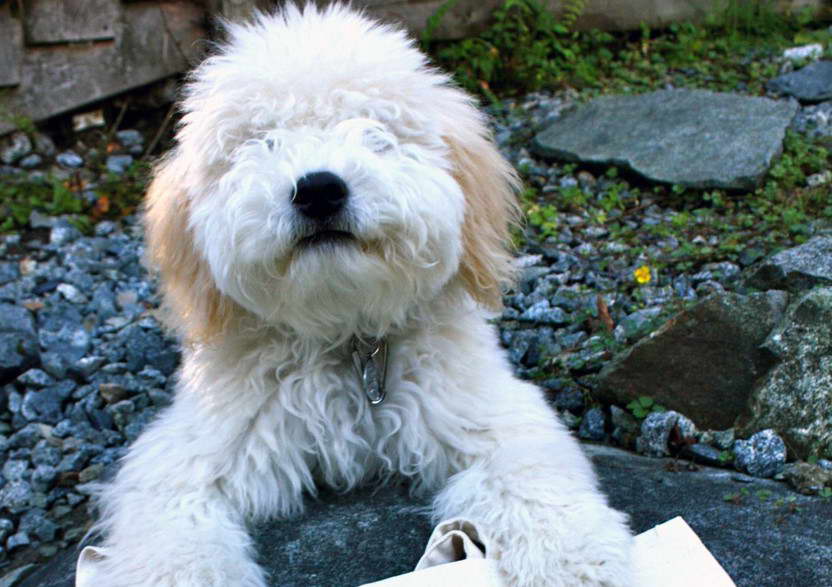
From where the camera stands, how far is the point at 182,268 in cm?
287

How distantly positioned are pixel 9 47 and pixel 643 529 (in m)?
4.61

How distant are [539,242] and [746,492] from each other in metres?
2.20

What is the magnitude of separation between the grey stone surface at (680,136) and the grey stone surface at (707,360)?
1.67 meters

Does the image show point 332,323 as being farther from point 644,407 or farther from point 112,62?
point 112,62

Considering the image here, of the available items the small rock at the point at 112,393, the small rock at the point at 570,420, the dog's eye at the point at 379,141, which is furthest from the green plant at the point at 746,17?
the dog's eye at the point at 379,141

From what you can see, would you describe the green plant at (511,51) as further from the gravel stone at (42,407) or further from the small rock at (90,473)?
the small rock at (90,473)

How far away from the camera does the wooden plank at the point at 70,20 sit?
5727 mm

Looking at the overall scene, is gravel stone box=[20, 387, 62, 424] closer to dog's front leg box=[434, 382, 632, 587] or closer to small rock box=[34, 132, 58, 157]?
dog's front leg box=[434, 382, 632, 587]

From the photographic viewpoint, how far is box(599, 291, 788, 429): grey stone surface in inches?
133

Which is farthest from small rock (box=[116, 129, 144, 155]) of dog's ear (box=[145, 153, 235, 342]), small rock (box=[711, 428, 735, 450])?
small rock (box=[711, 428, 735, 450])

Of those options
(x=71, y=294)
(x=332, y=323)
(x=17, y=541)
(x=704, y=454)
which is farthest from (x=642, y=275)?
(x=71, y=294)

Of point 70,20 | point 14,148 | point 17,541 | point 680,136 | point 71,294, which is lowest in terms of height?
point 17,541

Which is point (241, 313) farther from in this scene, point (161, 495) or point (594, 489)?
point (594, 489)

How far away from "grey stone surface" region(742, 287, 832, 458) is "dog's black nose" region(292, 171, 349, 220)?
5.50 ft
